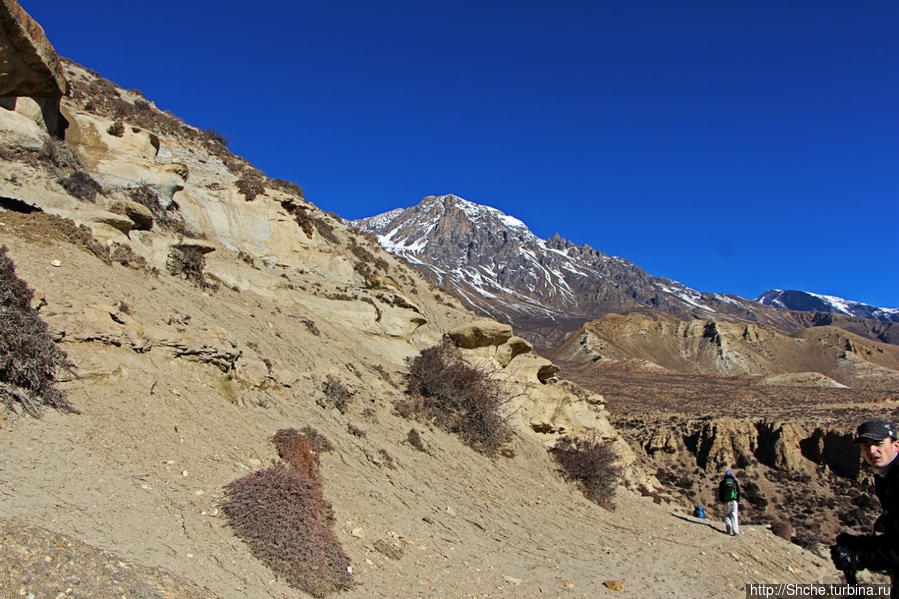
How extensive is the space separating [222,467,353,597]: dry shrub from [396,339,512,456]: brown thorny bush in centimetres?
662

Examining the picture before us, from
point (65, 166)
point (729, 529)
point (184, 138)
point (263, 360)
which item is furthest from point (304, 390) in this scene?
point (184, 138)

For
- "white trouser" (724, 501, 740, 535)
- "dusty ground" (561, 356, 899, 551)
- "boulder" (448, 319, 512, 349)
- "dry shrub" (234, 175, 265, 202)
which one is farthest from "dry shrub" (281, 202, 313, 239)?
"dusty ground" (561, 356, 899, 551)

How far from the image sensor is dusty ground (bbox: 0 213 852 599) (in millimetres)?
4898

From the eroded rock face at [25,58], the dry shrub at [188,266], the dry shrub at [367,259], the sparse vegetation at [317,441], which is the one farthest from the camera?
the dry shrub at [367,259]

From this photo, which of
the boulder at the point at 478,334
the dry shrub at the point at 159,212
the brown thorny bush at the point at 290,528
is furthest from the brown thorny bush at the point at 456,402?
the dry shrub at the point at 159,212

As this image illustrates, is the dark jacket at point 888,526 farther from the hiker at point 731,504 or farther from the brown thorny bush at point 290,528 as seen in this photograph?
the hiker at point 731,504

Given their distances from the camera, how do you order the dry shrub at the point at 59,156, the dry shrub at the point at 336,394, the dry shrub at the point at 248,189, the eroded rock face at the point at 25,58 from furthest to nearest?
the dry shrub at the point at 248,189
the dry shrub at the point at 59,156
the dry shrub at the point at 336,394
the eroded rock face at the point at 25,58

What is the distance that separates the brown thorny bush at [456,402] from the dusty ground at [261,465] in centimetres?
57

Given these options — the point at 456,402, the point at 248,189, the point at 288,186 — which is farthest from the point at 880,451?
the point at 288,186

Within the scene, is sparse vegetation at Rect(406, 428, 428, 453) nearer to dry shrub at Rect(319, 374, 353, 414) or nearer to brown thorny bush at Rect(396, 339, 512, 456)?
brown thorny bush at Rect(396, 339, 512, 456)

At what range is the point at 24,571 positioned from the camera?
339cm

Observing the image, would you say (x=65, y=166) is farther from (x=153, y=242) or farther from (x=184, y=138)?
(x=184, y=138)

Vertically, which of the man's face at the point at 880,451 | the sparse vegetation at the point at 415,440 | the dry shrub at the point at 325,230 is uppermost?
the dry shrub at the point at 325,230

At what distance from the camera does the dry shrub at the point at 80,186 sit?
12.4 m
